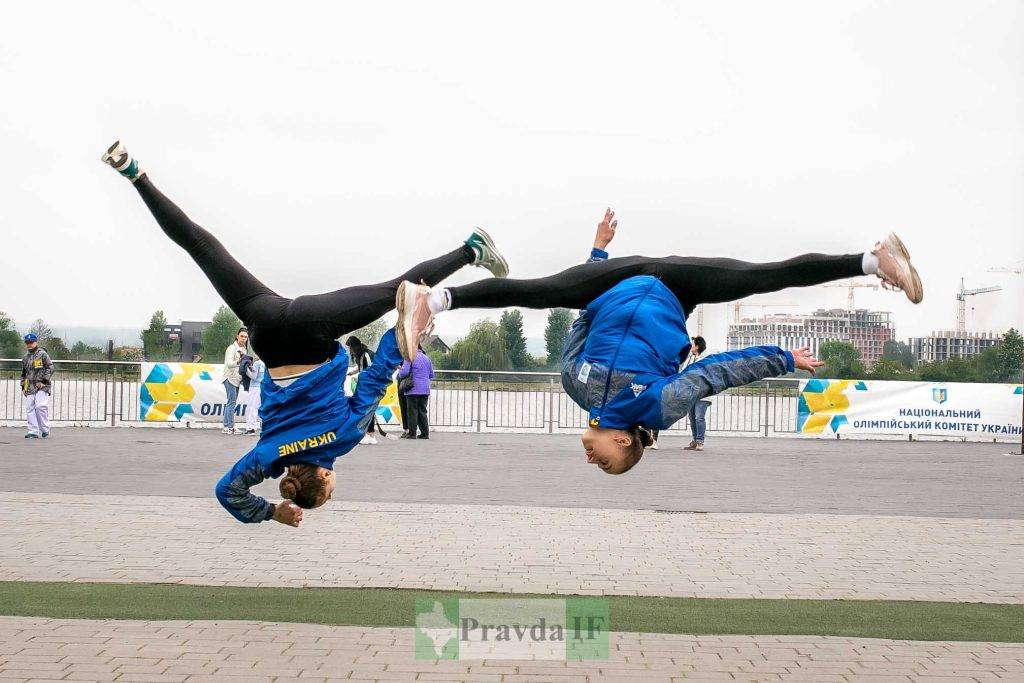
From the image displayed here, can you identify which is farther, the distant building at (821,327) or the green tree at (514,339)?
the green tree at (514,339)

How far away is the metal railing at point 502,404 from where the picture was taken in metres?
24.6

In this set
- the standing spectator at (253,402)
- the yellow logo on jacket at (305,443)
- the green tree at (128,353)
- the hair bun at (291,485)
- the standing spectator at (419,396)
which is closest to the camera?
the yellow logo on jacket at (305,443)

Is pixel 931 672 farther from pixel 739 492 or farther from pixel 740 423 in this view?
pixel 740 423

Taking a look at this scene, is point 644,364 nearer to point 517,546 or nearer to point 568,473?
point 517,546

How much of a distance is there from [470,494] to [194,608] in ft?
21.1

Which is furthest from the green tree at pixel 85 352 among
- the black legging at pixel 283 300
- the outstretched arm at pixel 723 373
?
the outstretched arm at pixel 723 373

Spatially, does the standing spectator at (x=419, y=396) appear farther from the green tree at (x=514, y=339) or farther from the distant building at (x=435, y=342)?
the green tree at (x=514, y=339)

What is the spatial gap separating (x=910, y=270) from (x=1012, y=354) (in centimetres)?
3586

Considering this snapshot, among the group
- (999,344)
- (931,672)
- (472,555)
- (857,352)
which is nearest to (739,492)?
(857,352)

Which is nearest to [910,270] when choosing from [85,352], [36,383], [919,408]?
[36,383]

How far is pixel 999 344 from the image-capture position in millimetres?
32438

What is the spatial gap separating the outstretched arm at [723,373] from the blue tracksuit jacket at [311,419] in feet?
5.96

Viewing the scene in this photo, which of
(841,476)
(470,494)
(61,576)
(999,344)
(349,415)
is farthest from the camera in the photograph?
(999,344)

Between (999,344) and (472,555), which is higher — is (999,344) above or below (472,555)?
above
